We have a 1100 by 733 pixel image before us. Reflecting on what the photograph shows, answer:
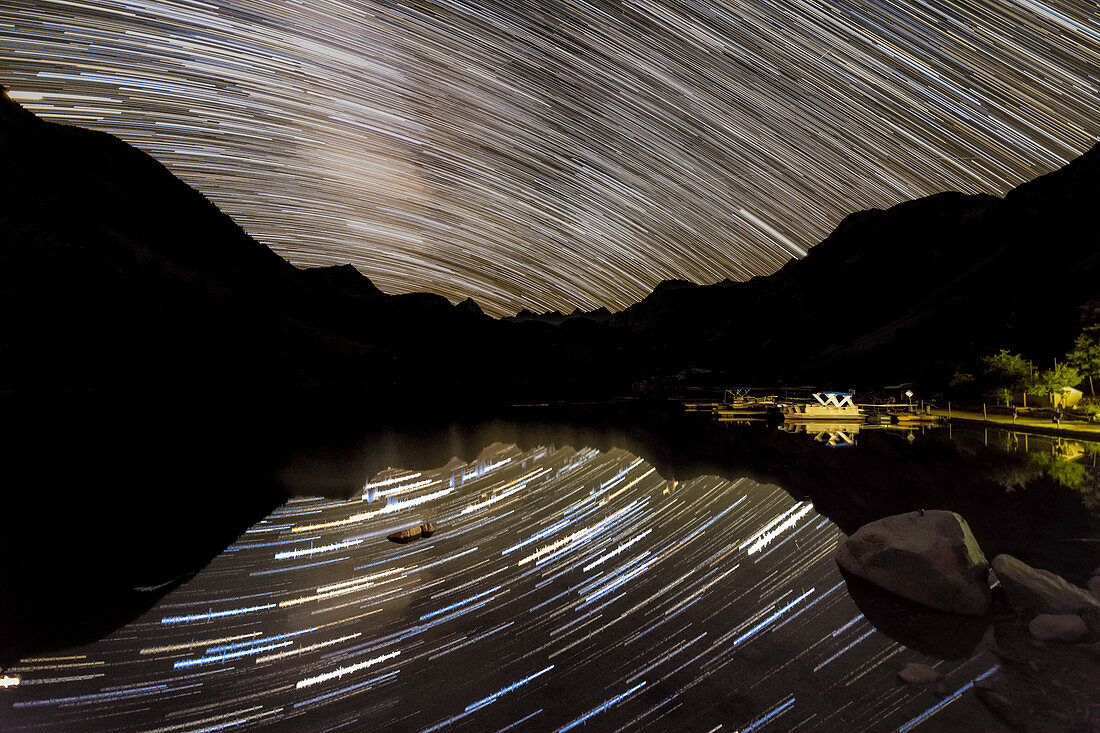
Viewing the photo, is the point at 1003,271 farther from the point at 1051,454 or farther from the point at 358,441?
the point at 358,441

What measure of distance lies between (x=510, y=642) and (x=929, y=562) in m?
5.51

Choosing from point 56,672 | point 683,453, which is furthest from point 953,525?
point 683,453

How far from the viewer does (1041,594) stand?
6.70 metres

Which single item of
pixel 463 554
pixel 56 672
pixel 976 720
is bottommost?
→ pixel 976 720

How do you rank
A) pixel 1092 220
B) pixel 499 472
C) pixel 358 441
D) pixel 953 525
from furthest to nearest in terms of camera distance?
pixel 1092 220 < pixel 358 441 < pixel 499 472 < pixel 953 525

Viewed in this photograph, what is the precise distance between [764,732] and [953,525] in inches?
171

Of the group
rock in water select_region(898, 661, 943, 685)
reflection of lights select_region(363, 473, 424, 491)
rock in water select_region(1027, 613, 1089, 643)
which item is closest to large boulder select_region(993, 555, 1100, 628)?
rock in water select_region(1027, 613, 1089, 643)

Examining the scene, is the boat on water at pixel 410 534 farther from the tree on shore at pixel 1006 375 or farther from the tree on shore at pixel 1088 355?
the tree on shore at pixel 1006 375

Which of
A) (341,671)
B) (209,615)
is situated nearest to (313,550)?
(209,615)

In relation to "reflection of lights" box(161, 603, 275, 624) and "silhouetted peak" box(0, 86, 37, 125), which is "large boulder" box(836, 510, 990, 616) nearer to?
"reflection of lights" box(161, 603, 275, 624)

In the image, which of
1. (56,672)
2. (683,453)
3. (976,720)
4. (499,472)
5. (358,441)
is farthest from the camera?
(358,441)

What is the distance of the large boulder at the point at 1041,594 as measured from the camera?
254 inches

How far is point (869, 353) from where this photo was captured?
5226 inches

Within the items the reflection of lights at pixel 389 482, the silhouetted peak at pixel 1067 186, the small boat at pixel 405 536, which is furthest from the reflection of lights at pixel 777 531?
the silhouetted peak at pixel 1067 186
